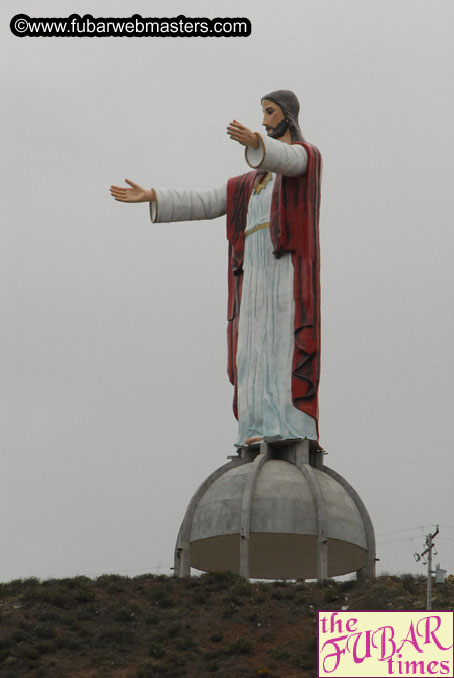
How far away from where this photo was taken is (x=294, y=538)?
32.0 meters

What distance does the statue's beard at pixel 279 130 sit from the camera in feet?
113

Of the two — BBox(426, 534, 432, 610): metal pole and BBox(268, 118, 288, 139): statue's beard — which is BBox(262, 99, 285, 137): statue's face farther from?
BBox(426, 534, 432, 610): metal pole

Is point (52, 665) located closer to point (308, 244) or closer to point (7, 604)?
point (7, 604)

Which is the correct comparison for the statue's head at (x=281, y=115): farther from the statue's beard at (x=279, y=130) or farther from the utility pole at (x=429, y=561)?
the utility pole at (x=429, y=561)

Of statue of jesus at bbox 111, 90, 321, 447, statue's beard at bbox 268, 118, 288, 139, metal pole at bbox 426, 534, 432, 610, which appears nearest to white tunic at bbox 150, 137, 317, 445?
statue of jesus at bbox 111, 90, 321, 447

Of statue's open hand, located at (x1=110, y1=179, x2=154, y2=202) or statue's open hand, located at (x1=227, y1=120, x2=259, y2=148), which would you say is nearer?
statue's open hand, located at (x1=227, y1=120, x2=259, y2=148)

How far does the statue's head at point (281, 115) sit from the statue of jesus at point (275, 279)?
2 cm

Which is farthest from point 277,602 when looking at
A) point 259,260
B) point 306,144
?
point 306,144

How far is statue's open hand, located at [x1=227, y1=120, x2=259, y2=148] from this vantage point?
31.0 meters

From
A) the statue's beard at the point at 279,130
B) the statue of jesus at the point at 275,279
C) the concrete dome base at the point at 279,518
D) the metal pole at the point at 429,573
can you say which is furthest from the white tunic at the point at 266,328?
the metal pole at the point at 429,573

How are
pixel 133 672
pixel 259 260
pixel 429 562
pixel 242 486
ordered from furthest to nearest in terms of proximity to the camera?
pixel 259 260, pixel 242 486, pixel 429 562, pixel 133 672

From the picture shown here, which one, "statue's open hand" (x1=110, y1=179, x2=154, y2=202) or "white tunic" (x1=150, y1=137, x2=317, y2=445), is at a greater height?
"statue's open hand" (x1=110, y1=179, x2=154, y2=202)

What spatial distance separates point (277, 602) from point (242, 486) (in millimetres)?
3169

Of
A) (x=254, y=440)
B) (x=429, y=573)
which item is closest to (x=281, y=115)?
(x=254, y=440)
